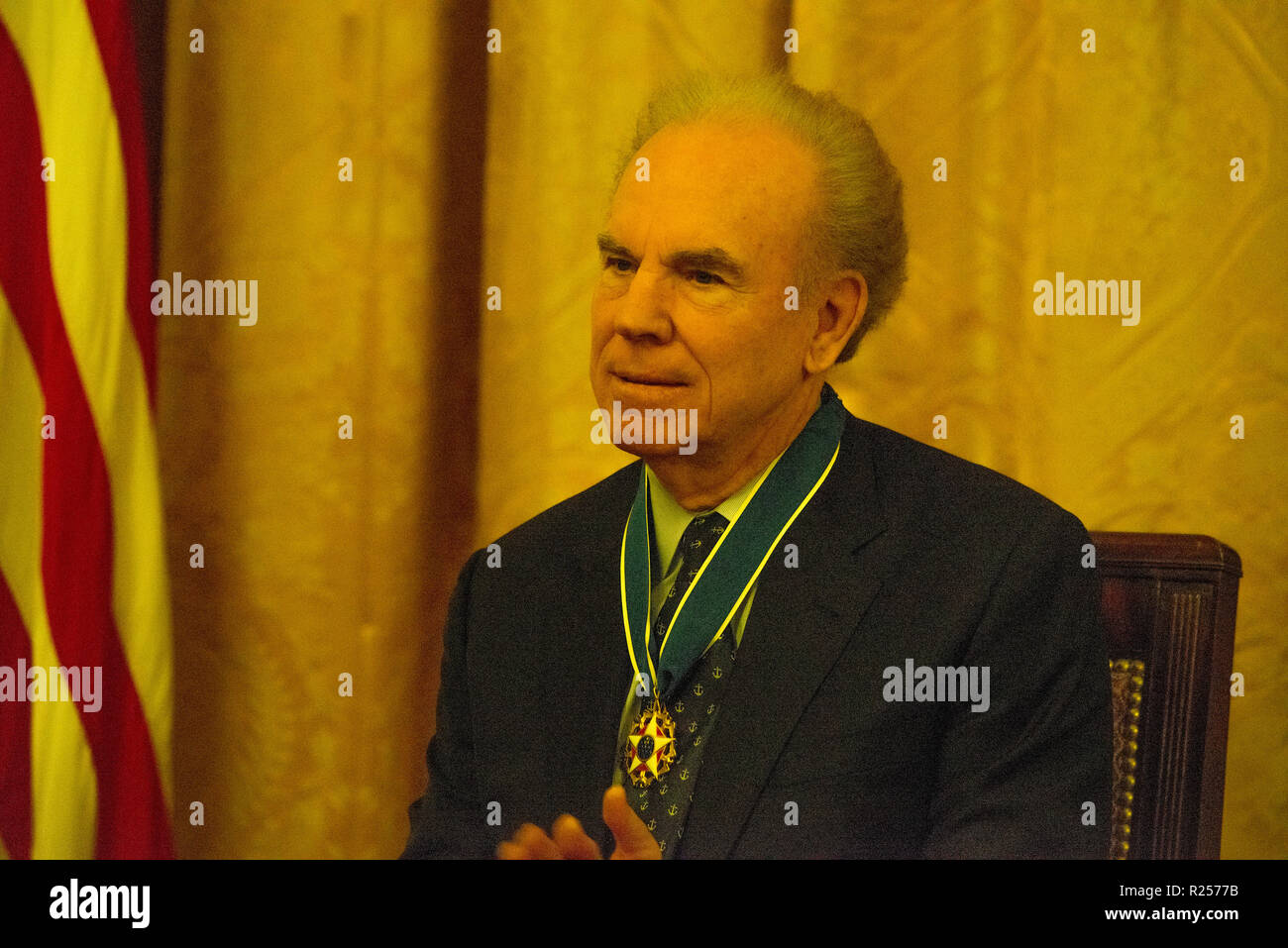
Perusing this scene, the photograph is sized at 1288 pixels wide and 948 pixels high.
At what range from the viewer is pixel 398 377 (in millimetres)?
1869

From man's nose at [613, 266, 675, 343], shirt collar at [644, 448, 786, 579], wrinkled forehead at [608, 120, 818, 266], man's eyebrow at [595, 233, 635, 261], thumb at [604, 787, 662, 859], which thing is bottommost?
thumb at [604, 787, 662, 859]

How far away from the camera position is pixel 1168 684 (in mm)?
1406

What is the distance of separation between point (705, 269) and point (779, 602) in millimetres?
367

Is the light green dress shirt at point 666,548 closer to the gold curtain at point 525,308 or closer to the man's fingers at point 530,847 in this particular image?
the man's fingers at point 530,847

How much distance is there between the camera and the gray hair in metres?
1.30

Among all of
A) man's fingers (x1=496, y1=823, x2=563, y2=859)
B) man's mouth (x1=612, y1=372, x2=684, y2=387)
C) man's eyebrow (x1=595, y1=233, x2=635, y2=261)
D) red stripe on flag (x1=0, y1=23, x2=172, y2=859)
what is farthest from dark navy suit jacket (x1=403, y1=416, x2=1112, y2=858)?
red stripe on flag (x1=0, y1=23, x2=172, y2=859)

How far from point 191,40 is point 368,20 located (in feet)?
0.93

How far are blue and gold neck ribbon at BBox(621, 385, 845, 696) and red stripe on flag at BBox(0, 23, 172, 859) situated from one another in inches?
34.1

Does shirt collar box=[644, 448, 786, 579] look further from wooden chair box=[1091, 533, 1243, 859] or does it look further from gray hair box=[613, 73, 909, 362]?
wooden chair box=[1091, 533, 1243, 859]

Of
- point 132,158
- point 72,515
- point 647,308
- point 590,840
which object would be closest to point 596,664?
point 590,840

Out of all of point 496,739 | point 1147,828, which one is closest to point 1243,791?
point 1147,828

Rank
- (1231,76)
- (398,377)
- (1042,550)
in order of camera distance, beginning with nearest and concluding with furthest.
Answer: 1. (1042,550)
2. (1231,76)
3. (398,377)

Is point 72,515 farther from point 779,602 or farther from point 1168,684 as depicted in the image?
point 1168,684
